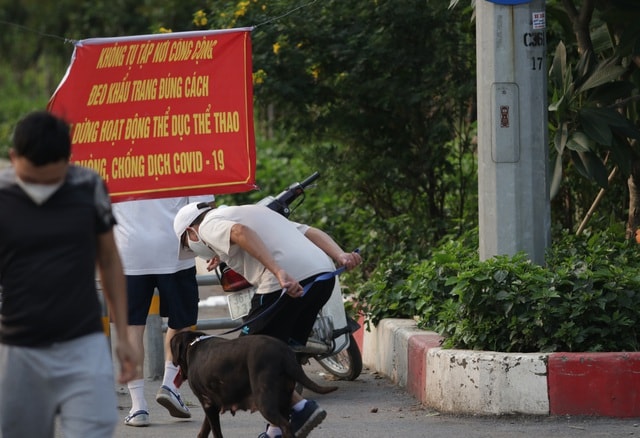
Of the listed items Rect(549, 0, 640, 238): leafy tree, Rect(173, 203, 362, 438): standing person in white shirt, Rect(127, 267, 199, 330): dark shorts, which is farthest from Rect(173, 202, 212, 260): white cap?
Rect(549, 0, 640, 238): leafy tree

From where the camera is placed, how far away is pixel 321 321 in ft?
26.1

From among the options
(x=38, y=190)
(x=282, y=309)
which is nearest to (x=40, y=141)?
(x=38, y=190)

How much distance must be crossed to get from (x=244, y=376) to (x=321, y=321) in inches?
78.8

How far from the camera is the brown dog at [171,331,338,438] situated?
583cm

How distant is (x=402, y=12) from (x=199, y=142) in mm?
3228

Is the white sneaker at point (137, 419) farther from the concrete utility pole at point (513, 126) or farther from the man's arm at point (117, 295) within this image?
the man's arm at point (117, 295)

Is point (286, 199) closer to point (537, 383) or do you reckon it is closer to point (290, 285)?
point (290, 285)

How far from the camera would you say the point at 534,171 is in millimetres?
7395

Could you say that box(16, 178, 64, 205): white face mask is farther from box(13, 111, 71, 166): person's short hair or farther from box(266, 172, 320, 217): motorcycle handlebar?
box(266, 172, 320, 217): motorcycle handlebar

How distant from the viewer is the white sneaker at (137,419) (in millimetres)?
7242

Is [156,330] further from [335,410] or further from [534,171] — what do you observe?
[534,171]

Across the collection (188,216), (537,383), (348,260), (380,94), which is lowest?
(537,383)

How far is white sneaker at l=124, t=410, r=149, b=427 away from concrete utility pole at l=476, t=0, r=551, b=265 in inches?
92.5

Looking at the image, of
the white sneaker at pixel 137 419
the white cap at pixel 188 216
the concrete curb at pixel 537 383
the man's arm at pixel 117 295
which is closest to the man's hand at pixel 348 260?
the white cap at pixel 188 216
